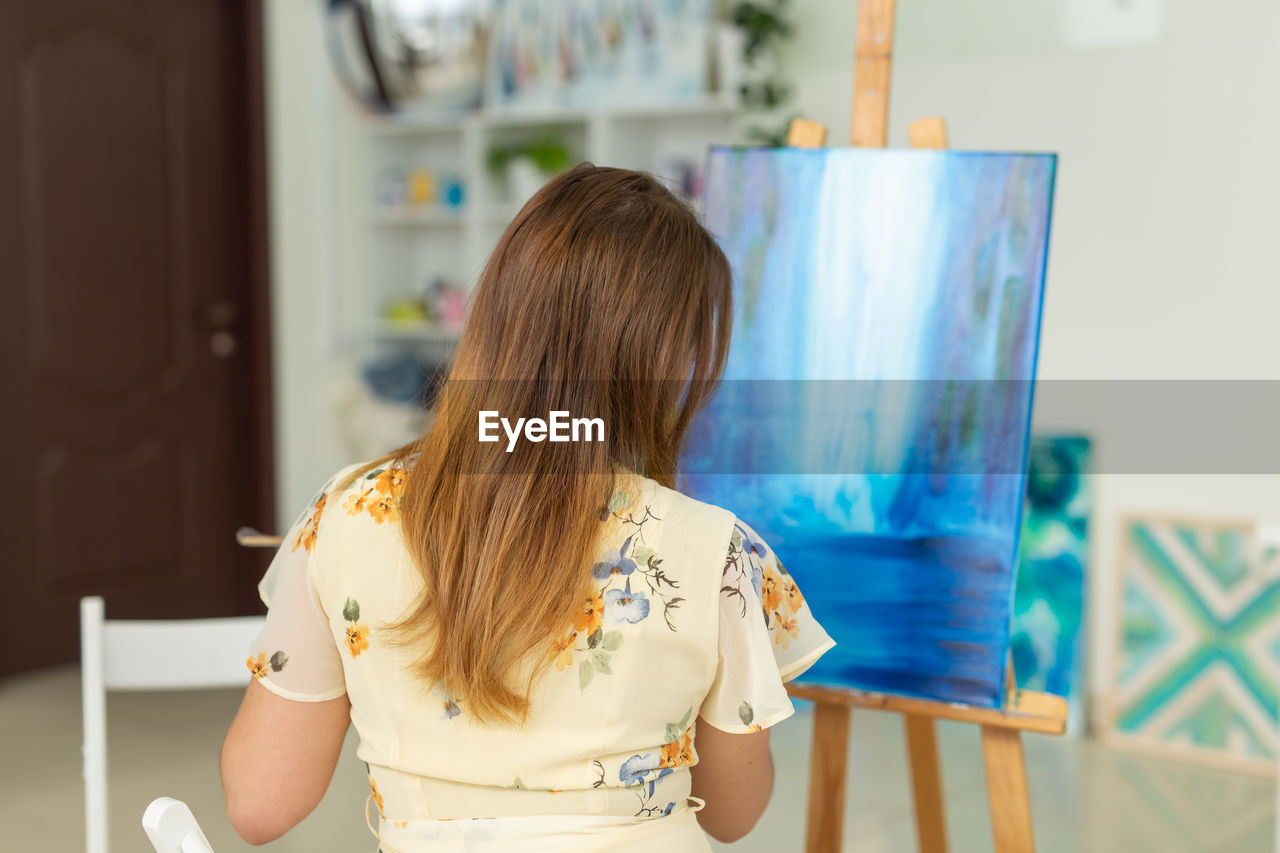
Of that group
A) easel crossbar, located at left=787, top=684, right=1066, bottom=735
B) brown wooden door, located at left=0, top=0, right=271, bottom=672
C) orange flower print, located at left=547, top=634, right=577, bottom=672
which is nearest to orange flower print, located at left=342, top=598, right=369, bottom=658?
orange flower print, located at left=547, top=634, right=577, bottom=672

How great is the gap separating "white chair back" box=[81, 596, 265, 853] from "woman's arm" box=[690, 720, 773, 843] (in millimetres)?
549

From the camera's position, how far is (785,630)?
1.14 metres

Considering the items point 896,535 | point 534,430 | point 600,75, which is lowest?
point 896,535

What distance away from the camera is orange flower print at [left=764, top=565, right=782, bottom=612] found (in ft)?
3.61

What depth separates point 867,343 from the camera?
1555mm

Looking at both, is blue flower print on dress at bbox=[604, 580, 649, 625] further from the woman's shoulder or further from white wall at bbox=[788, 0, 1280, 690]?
white wall at bbox=[788, 0, 1280, 690]

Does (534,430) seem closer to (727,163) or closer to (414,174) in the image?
(727,163)

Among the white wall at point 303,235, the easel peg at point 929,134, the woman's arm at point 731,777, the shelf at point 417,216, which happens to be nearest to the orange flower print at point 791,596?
the woman's arm at point 731,777

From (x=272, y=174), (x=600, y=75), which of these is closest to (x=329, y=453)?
(x=272, y=174)

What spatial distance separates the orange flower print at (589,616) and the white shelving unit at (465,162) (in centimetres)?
240

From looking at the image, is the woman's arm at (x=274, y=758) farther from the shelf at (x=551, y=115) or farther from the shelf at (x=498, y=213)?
the shelf at (x=498, y=213)

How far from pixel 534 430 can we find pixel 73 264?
111 inches

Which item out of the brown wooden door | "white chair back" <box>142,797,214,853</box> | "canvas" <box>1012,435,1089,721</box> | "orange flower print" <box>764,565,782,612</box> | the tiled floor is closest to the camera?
"white chair back" <box>142,797,214,853</box>

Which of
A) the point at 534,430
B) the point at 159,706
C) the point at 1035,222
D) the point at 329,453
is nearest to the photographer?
Result: the point at 534,430
